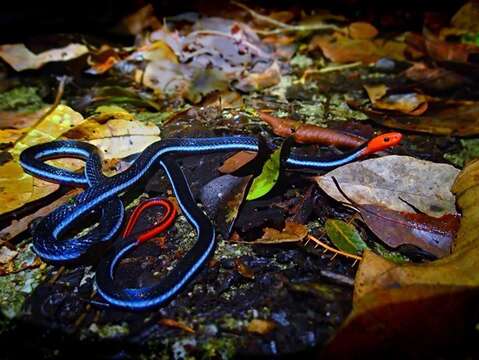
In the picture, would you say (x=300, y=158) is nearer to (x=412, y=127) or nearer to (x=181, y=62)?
(x=412, y=127)

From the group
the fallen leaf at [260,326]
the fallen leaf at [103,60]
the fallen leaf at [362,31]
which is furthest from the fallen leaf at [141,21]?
the fallen leaf at [260,326]

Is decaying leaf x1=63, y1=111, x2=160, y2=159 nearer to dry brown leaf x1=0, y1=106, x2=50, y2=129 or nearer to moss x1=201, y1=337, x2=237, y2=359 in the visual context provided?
dry brown leaf x1=0, y1=106, x2=50, y2=129

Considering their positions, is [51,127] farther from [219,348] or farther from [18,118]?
[219,348]

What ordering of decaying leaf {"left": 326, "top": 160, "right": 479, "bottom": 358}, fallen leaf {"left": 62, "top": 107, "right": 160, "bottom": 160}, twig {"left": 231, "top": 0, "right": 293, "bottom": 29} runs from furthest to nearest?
twig {"left": 231, "top": 0, "right": 293, "bottom": 29} < fallen leaf {"left": 62, "top": 107, "right": 160, "bottom": 160} < decaying leaf {"left": 326, "top": 160, "right": 479, "bottom": 358}

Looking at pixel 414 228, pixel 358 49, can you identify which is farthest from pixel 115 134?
pixel 358 49

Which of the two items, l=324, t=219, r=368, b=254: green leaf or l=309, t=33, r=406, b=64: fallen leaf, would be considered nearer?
l=324, t=219, r=368, b=254: green leaf

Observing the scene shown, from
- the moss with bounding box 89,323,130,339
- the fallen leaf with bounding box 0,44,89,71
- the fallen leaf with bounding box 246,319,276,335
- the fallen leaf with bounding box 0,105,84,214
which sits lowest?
the moss with bounding box 89,323,130,339

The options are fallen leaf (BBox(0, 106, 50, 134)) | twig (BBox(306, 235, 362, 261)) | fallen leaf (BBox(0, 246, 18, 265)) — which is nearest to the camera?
twig (BBox(306, 235, 362, 261))

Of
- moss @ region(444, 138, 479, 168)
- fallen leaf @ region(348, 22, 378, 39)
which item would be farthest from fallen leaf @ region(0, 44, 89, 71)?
moss @ region(444, 138, 479, 168)

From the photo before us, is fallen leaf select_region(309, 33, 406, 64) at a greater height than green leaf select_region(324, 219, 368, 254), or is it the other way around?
fallen leaf select_region(309, 33, 406, 64)
